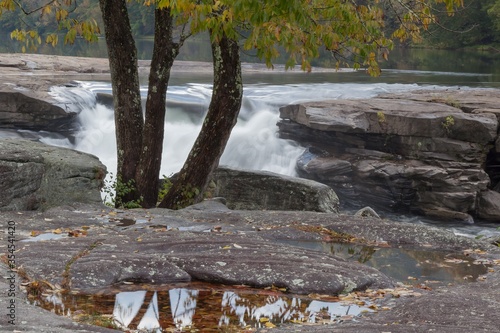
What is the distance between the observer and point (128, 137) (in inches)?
516

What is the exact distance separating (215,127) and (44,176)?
10.0 ft

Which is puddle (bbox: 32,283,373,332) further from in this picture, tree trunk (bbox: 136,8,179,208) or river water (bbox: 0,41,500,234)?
river water (bbox: 0,41,500,234)

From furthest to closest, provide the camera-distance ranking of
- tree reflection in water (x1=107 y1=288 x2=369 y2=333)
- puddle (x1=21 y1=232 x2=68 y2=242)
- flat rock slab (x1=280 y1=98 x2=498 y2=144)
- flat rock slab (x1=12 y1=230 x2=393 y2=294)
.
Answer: flat rock slab (x1=280 y1=98 x2=498 y2=144) → puddle (x1=21 y1=232 x2=68 y2=242) → flat rock slab (x1=12 y1=230 x2=393 y2=294) → tree reflection in water (x1=107 y1=288 x2=369 y2=333)

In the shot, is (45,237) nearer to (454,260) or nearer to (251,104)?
(454,260)

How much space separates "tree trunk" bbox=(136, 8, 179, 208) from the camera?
12570 millimetres

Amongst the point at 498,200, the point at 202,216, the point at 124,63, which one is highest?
the point at 124,63

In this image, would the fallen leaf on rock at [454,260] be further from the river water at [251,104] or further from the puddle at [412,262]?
the river water at [251,104]

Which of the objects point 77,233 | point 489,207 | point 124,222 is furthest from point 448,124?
point 77,233

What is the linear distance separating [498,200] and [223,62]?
32.5 ft

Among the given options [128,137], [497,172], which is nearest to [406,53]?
[497,172]

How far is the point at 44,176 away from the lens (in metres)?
10.6

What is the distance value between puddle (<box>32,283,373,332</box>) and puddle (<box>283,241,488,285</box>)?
1.34m

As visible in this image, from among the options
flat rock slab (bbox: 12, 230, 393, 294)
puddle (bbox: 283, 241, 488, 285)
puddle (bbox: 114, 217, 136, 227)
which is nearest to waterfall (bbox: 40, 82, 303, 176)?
puddle (bbox: 114, 217, 136, 227)

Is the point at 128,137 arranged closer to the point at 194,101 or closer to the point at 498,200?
the point at 498,200
